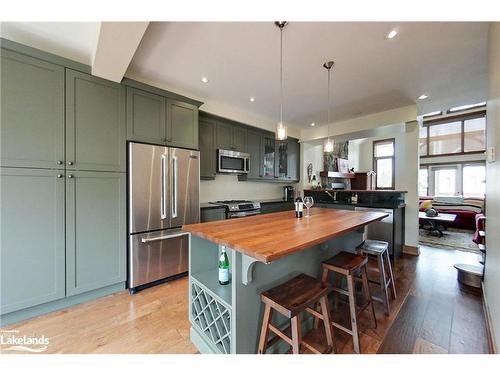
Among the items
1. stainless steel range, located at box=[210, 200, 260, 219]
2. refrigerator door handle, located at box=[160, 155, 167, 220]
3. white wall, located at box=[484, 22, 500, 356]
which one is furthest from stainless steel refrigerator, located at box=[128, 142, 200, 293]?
white wall, located at box=[484, 22, 500, 356]

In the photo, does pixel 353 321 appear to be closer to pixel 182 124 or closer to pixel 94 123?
pixel 182 124

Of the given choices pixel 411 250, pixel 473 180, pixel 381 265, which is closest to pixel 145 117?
pixel 381 265

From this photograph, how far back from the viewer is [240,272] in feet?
3.90

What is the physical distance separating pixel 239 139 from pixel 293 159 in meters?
1.67

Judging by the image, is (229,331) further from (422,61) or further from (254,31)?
(422,61)

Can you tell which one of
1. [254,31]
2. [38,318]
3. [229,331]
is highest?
[254,31]

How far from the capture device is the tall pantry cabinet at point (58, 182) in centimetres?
171

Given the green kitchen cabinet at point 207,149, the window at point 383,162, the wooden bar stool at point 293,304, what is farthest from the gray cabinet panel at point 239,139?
the window at point 383,162

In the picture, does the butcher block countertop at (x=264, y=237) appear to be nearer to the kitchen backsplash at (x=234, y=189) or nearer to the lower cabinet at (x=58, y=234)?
the lower cabinet at (x=58, y=234)

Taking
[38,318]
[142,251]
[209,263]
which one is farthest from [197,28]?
[38,318]

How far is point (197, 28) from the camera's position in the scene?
177 cm

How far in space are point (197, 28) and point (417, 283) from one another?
3.70 metres

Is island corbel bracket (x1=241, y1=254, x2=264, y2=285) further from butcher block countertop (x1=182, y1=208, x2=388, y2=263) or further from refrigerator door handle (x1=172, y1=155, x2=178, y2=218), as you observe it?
refrigerator door handle (x1=172, y1=155, x2=178, y2=218)

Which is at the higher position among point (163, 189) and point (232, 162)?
point (232, 162)
